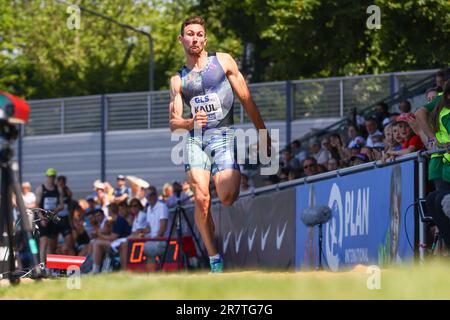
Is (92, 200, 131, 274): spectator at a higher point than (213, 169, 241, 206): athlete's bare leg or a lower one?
lower

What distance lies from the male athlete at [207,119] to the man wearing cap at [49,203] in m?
12.9

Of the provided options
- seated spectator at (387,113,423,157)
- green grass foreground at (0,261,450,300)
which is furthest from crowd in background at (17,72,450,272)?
green grass foreground at (0,261,450,300)

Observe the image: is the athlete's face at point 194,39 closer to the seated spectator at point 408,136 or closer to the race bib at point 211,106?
the race bib at point 211,106

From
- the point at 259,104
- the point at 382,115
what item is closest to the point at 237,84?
the point at 382,115

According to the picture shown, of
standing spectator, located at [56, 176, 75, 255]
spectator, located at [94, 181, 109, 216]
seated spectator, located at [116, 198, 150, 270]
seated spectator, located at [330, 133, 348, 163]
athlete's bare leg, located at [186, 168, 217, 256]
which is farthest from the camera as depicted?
spectator, located at [94, 181, 109, 216]

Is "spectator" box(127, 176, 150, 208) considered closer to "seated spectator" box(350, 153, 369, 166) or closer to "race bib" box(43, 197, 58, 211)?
"race bib" box(43, 197, 58, 211)

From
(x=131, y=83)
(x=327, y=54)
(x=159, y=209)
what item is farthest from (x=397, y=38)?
(x=131, y=83)

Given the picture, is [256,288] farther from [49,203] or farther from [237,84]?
[49,203]

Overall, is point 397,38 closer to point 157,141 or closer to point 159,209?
point 159,209

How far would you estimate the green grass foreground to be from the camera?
6.53 metres

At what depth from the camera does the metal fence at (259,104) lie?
92.6 feet

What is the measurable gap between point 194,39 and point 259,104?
1973cm

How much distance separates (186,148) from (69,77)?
44.2 metres
